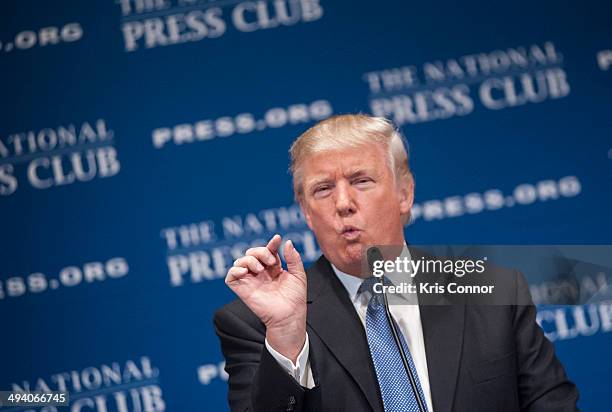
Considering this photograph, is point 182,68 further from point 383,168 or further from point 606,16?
point 606,16

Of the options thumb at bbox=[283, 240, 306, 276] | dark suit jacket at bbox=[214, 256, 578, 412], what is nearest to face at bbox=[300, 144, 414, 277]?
dark suit jacket at bbox=[214, 256, 578, 412]

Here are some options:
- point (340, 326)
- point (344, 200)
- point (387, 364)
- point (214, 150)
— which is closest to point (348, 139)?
point (344, 200)

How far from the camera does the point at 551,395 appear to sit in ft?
6.72

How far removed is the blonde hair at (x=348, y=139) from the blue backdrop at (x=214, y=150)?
869 millimetres

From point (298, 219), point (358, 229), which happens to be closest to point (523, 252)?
point (358, 229)

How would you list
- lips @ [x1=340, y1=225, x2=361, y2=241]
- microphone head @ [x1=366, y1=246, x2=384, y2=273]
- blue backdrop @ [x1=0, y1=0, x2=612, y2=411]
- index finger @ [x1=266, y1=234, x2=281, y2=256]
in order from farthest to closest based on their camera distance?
1. blue backdrop @ [x1=0, y1=0, x2=612, y2=411]
2. lips @ [x1=340, y1=225, x2=361, y2=241]
3. index finger @ [x1=266, y1=234, x2=281, y2=256]
4. microphone head @ [x1=366, y1=246, x2=384, y2=273]

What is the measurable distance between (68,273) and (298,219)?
0.85 metres

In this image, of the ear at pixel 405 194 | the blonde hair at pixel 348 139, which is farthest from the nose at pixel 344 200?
the ear at pixel 405 194

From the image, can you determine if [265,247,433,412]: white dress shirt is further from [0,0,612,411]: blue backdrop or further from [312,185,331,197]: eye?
[0,0,612,411]: blue backdrop

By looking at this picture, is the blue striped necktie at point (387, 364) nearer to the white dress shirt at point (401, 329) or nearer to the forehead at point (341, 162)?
the white dress shirt at point (401, 329)

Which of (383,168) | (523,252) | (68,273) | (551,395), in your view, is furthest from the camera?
(68,273)

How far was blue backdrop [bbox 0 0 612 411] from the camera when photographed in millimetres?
3117

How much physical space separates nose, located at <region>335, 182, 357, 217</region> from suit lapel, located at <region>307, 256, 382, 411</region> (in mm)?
190

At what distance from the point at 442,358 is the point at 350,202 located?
1.44ft
